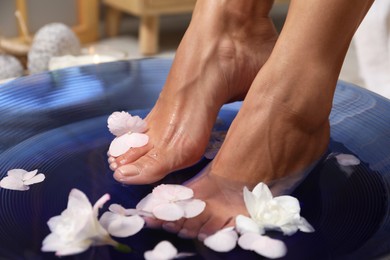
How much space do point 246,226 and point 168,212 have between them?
0.32 ft

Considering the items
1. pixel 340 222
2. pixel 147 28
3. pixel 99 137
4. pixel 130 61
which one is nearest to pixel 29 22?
pixel 147 28

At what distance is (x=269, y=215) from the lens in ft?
2.28

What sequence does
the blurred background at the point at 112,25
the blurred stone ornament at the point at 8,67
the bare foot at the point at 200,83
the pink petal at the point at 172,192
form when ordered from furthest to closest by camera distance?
the blurred background at the point at 112,25 < the blurred stone ornament at the point at 8,67 < the bare foot at the point at 200,83 < the pink petal at the point at 172,192

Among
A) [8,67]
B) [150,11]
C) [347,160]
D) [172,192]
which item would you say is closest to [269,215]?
[172,192]

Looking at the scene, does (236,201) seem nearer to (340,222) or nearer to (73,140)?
(340,222)

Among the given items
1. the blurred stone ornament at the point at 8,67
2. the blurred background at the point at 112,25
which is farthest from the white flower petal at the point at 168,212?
the blurred background at the point at 112,25

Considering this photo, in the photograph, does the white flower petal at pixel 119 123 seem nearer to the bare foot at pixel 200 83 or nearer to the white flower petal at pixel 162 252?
the bare foot at pixel 200 83

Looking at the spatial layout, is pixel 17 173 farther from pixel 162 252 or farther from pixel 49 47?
pixel 49 47

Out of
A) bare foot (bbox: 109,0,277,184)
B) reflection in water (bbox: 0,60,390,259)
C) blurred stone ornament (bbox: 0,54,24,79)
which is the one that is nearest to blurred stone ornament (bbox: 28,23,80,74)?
blurred stone ornament (bbox: 0,54,24,79)

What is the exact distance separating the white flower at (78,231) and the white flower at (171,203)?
3.1 inches

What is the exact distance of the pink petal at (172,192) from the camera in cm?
74

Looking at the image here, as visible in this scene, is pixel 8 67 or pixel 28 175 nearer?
pixel 28 175

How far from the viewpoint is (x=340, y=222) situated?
0.72 metres

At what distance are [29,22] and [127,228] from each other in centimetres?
203
